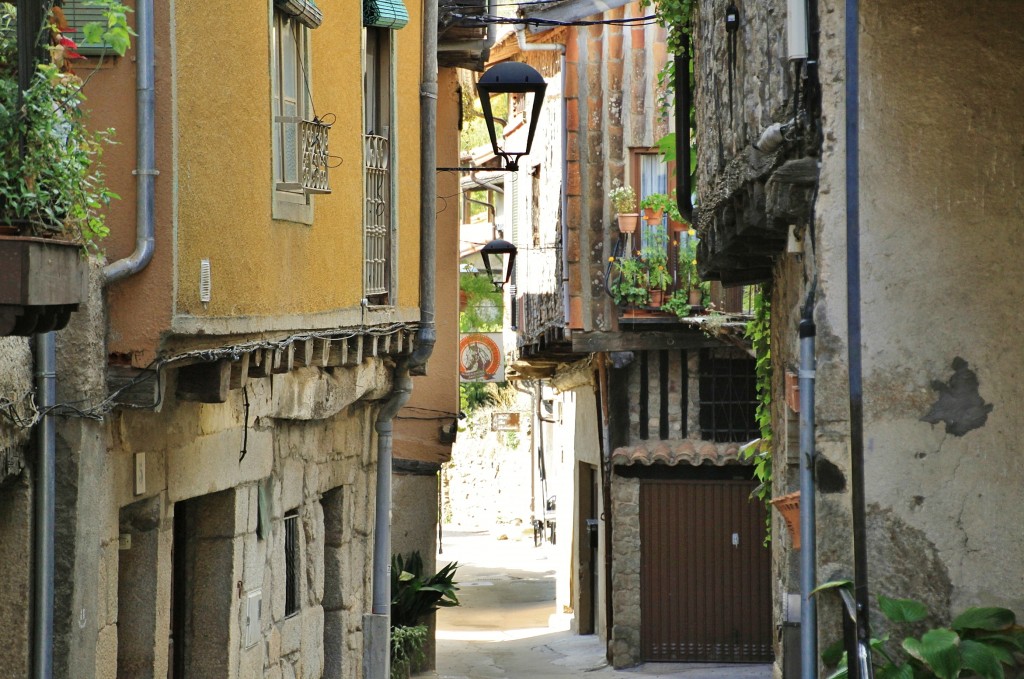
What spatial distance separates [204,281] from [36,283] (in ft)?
6.53

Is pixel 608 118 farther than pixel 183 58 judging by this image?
Yes

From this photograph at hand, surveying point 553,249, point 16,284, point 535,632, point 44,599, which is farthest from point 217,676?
point 535,632

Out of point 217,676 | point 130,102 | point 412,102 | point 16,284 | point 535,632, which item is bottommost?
point 535,632

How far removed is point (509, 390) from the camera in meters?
35.6

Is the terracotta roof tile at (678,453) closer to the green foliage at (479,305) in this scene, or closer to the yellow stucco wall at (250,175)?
the yellow stucco wall at (250,175)

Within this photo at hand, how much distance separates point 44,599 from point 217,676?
242 cm

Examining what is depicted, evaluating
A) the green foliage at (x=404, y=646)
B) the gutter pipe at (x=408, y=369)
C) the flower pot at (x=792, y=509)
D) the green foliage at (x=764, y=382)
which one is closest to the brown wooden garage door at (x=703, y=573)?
the green foliage at (x=404, y=646)

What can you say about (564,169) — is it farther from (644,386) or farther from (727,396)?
(727,396)

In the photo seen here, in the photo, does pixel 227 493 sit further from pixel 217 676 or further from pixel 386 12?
pixel 386 12

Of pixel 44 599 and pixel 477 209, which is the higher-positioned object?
pixel 477 209

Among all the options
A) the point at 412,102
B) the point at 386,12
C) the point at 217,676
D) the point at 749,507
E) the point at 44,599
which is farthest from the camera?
the point at 749,507

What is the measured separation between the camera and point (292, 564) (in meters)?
9.57

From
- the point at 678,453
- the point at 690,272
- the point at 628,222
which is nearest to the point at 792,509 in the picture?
the point at 678,453

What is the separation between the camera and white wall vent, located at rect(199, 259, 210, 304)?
6.36 meters
